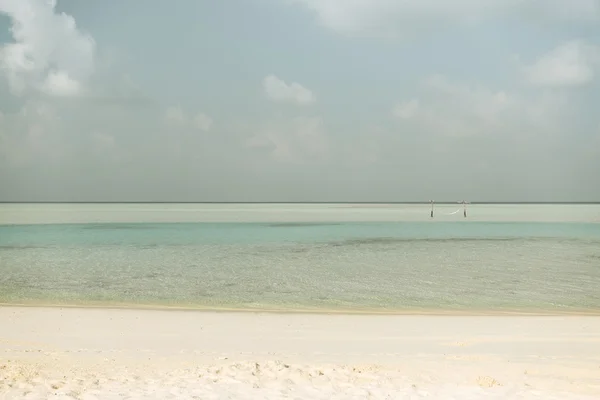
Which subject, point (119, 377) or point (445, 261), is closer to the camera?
point (119, 377)

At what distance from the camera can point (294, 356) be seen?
329 inches

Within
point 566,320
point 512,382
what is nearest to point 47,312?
point 512,382

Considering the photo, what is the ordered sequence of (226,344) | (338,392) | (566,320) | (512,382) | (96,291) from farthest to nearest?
(96,291) < (566,320) < (226,344) < (512,382) < (338,392)

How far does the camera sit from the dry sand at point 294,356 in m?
6.47

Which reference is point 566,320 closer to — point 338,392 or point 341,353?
point 341,353

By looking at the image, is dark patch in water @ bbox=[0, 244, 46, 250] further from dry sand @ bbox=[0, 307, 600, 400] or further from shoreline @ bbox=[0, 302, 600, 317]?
dry sand @ bbox=[0, 307, 600, 400]

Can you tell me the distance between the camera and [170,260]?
2519cm

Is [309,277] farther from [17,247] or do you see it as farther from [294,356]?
[17,247]

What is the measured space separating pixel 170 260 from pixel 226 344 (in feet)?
54.4

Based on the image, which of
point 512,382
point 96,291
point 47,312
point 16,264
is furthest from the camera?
point 16,264

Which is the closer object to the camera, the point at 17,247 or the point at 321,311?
the point at 321,311

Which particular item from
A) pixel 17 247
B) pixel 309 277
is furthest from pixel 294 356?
pixel 17 247

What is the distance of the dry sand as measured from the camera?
255 inches

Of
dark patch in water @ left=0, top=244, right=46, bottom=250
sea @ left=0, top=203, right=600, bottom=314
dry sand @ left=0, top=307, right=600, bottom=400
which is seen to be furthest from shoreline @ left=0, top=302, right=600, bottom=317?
dark patch in water @ left=0, top=244, right=46, bottom=250
